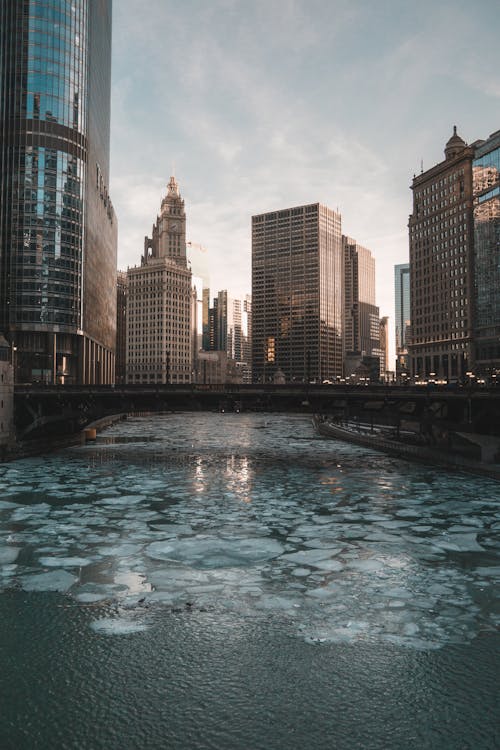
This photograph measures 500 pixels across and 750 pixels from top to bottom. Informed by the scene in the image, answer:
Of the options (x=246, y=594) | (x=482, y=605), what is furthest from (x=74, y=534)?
(x=482, y=605)

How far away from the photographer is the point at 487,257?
16975 centimetres

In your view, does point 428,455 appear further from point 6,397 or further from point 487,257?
point 487,257

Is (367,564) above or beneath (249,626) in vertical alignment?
beneath

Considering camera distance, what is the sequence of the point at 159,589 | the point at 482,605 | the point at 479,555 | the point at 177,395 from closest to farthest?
the point at 482,605 < the point at 159,589 < the point at 479,555 < the point at 177,395

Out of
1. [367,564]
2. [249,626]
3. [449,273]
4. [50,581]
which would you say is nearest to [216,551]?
[367,564]

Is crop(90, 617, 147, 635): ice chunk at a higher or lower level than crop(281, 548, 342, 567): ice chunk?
higher

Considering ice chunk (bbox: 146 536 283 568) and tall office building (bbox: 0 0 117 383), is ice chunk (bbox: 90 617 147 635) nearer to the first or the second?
ice chunk (bbox: 146 536 283 568)

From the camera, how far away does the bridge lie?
203ft

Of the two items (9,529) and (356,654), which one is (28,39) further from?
(356,654)

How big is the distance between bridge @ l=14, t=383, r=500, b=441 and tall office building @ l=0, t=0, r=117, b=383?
51.2 meters

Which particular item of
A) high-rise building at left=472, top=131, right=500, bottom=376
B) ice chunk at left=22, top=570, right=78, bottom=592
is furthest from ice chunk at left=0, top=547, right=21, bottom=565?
high-rise building at left=472, top=131, right=500, bottom=376

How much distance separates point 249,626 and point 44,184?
416 ft

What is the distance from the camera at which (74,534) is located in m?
22.9

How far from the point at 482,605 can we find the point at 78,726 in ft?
35.7
